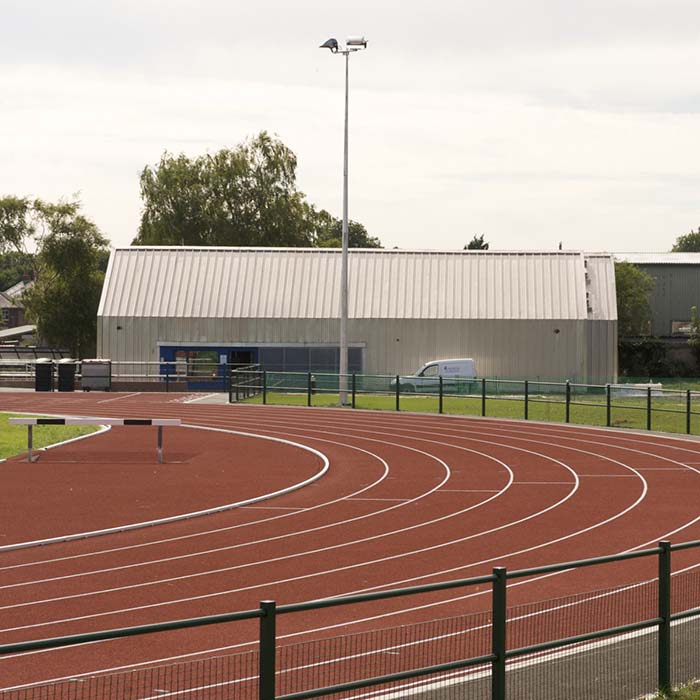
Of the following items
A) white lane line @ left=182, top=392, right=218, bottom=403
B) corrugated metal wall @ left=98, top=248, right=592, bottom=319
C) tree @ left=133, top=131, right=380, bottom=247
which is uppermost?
tree @ left=133, top=131, right=380, bottom=247

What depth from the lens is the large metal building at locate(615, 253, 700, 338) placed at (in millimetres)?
87000

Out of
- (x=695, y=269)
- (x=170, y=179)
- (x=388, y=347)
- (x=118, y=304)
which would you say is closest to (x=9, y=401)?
(x=118, y=304)

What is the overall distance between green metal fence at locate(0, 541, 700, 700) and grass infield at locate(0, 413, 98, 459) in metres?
17.4

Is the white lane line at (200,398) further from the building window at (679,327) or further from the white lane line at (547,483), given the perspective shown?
the building window at (679,327)

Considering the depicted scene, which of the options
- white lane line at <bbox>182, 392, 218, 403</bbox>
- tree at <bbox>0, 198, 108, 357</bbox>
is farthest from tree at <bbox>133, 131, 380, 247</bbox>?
white lane line at <bbox>182, 392, 218, 403</bbox>

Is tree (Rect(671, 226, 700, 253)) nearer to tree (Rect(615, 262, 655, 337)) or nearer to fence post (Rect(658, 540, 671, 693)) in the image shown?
tree (Rect(615, 262, 655, 337))

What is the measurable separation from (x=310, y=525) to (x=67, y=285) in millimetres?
Answer: 62828

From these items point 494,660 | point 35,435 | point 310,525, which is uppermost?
point 494,660

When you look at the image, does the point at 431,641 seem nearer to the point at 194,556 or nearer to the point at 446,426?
Result: the point at 194,556

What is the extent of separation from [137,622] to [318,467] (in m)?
13.1

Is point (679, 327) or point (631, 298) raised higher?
point (631, 298)

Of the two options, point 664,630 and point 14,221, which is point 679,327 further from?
point 664,630

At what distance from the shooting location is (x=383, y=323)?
5741 cm

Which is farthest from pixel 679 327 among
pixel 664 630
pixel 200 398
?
pixel 664 630
